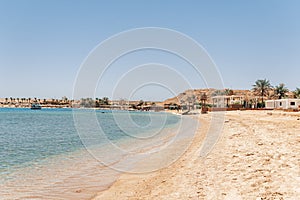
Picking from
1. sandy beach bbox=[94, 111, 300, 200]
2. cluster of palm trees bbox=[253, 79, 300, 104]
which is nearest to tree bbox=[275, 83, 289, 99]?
cluster of palm trees bbox=[253, 79, 300, 104]

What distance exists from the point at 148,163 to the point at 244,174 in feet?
17.5

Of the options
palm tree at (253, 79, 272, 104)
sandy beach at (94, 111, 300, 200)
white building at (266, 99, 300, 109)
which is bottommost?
sandy beach at (94, 111, 300, 200)

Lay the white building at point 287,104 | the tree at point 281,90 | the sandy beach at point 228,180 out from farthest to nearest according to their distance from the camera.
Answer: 1. the tree at point 281,90
2. the white building at point 287,104
3. the sandy beach at point 228,180

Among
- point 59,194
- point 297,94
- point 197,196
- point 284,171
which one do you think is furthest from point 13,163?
point 297,94

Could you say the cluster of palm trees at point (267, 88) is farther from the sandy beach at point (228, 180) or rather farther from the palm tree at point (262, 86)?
the sandy beach at point (228, 180)

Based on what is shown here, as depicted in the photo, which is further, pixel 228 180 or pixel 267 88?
pixel 267 88

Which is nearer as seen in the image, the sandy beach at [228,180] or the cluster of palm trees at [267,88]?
the sandy beach at [228,180]

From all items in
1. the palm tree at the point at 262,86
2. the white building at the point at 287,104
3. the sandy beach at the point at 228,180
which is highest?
the palm tree at the point at 262,86

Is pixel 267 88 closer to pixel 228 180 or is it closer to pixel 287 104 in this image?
pixel 287 104

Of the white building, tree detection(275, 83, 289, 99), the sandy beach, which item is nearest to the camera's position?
the sandy beach

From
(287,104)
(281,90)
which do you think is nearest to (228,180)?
(287,104)

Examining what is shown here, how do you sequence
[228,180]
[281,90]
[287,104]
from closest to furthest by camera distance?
[228,180]
[287,104]
[281,90]

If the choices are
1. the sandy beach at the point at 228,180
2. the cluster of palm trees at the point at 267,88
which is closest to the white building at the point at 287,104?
the cluster of palm trees at the point at 267,88

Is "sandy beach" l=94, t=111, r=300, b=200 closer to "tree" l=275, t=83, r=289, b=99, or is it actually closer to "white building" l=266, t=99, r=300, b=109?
"white building" l=266, t=99, r=300, b=109
